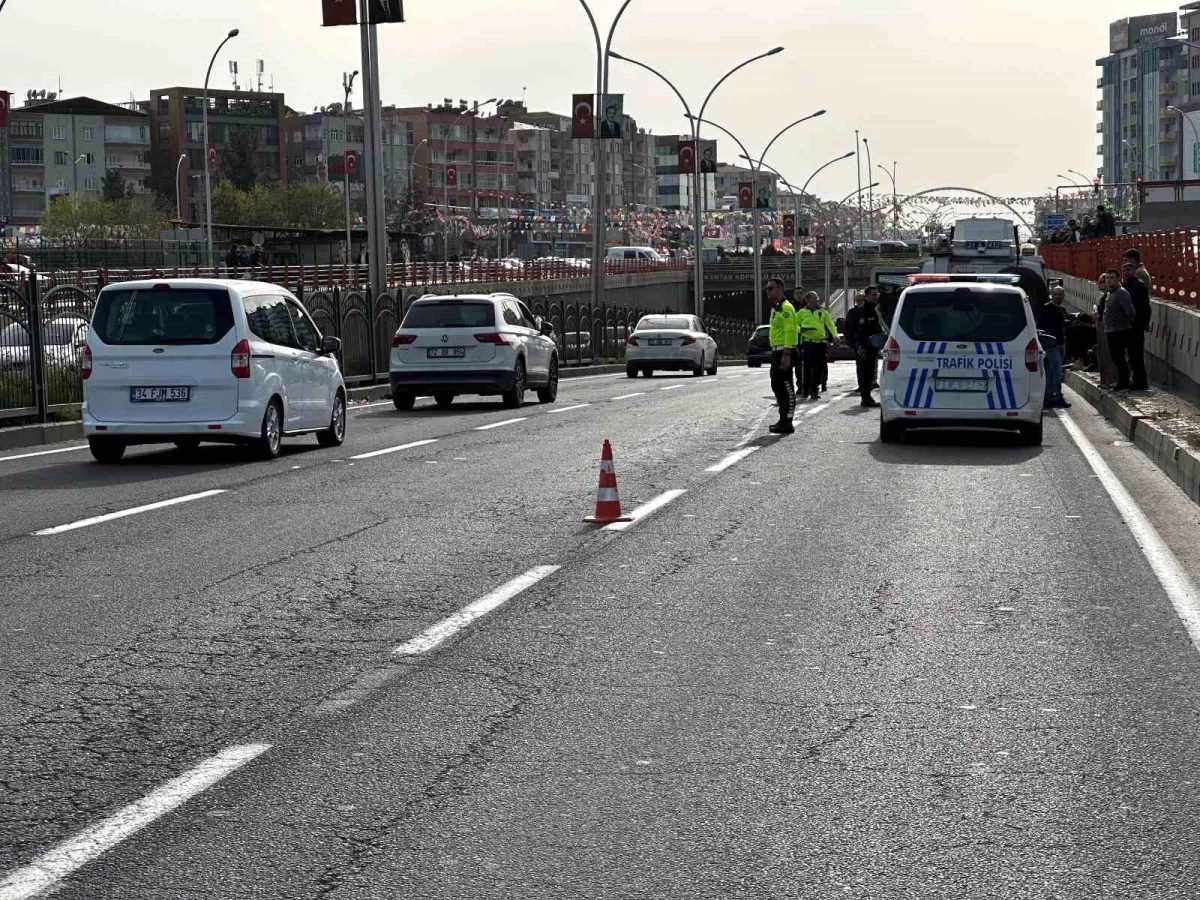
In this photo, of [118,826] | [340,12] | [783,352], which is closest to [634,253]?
[340,12]

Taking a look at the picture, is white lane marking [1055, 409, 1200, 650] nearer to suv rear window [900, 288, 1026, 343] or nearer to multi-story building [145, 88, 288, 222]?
suv rear window [900, 288, 1026, 343]

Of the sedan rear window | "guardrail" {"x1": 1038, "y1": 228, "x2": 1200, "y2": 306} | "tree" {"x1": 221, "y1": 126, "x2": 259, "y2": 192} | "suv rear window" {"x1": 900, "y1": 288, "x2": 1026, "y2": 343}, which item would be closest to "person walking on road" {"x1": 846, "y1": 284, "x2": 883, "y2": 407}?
"guardrail" {"x1": 1038, "y1": 228, "x2": 1200, "y2": 306}

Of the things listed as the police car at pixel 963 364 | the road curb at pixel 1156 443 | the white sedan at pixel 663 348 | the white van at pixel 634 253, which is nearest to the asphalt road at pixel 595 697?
the road curb at pixel 1156 443

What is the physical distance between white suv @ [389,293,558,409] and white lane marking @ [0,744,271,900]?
68.7 ft

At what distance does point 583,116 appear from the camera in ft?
168

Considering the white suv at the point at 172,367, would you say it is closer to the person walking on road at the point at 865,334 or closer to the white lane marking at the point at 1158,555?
the white lane marking at the point at 1158,555

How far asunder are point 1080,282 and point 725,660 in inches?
1688

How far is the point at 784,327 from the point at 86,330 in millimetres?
7839

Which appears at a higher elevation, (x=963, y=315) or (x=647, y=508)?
(x=963, y=315)

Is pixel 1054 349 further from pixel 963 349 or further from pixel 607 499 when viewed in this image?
pixel 607 499

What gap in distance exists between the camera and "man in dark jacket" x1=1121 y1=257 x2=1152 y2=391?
2495 cm

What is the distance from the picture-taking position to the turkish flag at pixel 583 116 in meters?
50.7

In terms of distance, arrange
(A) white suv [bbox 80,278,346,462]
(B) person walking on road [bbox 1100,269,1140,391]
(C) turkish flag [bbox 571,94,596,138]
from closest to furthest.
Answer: (A) white suv [bbox 80,278,346,462]
(B) person walking on road [bbox 1100,269,1140,391]
(C) turkish flag [bbox 571,94,596,138]

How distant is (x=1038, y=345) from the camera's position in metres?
20.6
